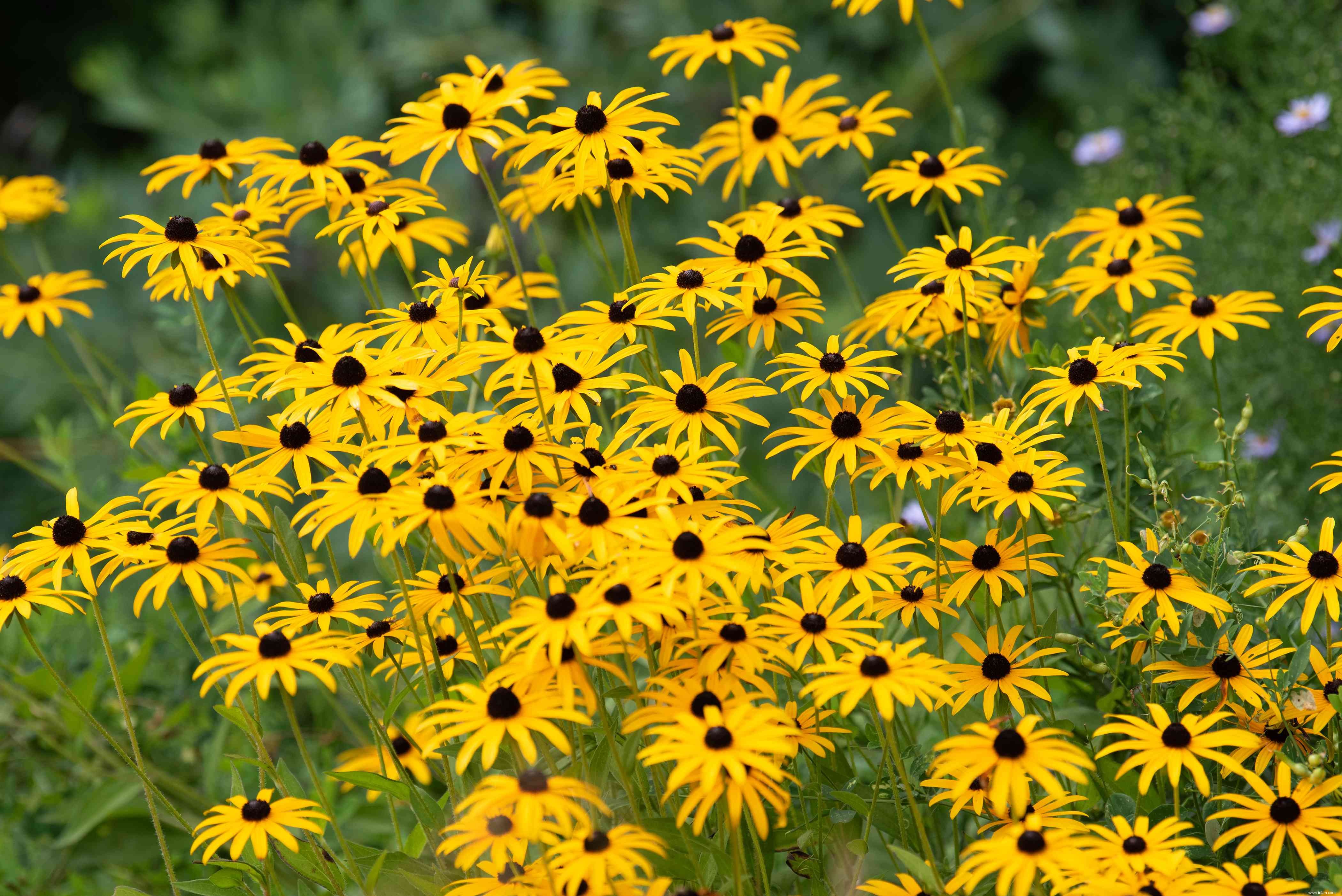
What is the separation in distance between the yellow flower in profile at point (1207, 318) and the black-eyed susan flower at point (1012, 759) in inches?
31.8

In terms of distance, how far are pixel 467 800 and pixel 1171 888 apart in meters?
0.80

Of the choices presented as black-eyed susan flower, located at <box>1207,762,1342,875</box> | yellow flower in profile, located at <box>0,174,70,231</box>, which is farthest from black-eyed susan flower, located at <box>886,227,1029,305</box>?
yellow flower in profile, located at <box>0,174,70,231</box>

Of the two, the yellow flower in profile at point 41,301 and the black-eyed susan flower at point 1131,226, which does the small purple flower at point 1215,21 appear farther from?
the yellow flower in profile at point 41,301

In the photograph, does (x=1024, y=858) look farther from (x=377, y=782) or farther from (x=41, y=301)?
(x=41, y=301)

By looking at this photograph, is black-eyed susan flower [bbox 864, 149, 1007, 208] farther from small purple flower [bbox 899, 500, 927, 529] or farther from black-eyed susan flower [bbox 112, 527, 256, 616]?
black-eyed susan flower [bbox 112, 527, 256, 616]

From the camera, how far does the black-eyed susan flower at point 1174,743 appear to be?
1533 millimetres

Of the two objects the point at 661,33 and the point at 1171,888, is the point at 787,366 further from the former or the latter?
the point at 661,33

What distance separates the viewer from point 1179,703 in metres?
1.70

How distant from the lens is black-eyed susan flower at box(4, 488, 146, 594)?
1.77m

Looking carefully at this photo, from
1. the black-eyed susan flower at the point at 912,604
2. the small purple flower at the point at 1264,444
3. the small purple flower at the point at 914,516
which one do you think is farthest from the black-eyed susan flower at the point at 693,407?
the small purple flower at the point at 1264,444

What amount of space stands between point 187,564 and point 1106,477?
1339 mm

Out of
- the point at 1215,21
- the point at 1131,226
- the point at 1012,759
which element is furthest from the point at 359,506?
the point at 1215,21

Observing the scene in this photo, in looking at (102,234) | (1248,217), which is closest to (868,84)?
(1248,217)

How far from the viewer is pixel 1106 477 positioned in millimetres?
1814
